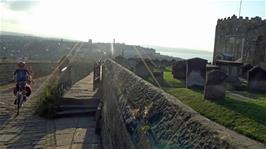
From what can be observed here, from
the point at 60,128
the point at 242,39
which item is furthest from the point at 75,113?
the point at 242,39

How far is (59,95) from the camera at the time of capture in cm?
1220

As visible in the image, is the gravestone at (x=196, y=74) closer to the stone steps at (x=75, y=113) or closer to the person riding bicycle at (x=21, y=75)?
the stone steps at (x=75, y=113)

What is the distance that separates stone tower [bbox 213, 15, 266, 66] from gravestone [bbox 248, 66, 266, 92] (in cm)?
2008

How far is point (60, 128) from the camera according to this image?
31.9 ft

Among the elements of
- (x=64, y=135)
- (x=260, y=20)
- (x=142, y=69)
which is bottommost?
(x=64, y=135)

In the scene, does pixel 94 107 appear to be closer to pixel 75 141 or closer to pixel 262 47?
pixel 75 141

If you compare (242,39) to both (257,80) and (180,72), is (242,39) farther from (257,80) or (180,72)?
(257,80)

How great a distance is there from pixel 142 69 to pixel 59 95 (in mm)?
3413

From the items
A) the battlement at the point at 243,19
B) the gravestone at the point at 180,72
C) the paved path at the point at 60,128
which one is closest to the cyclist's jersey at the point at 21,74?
the paved path at the point at 60,128

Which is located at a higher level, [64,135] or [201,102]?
[201,102]

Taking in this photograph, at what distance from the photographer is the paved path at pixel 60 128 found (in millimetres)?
8234

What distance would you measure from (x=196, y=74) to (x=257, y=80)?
1715 mm

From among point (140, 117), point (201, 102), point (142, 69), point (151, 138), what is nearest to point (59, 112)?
point (142, 69)

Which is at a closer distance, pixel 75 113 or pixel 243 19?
pixel 75 113
